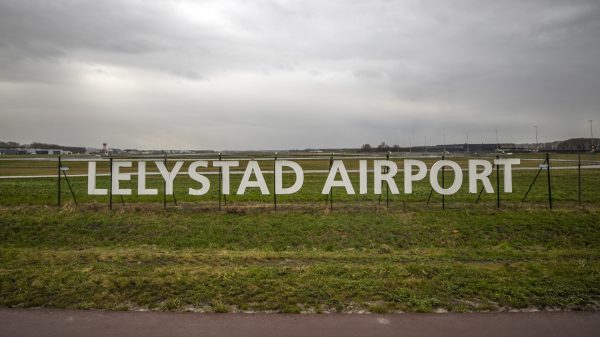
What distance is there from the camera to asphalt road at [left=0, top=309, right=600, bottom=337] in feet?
18.1

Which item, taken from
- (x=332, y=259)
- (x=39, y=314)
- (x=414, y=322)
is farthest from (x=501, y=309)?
(x=39, y=314)

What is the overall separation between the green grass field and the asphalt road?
308mm

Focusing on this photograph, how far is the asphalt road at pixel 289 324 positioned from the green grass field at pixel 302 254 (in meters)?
0.31

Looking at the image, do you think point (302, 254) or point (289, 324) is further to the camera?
point (302, 254)

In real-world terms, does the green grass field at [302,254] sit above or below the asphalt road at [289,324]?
above

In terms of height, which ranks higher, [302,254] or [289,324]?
[302,254]

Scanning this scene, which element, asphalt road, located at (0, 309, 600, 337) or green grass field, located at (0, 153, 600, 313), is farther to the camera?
green grass field, located at (0, 153, 600, 313)

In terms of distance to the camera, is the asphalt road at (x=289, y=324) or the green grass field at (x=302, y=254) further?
the green grass field at (x=302, y=254)

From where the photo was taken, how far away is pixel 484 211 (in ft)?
50.3

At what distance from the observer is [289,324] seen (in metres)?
5.77

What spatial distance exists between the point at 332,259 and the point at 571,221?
9916mm

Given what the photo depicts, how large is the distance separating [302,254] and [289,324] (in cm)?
454

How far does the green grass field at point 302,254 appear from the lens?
6.80 metres

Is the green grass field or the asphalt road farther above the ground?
the green grass field
